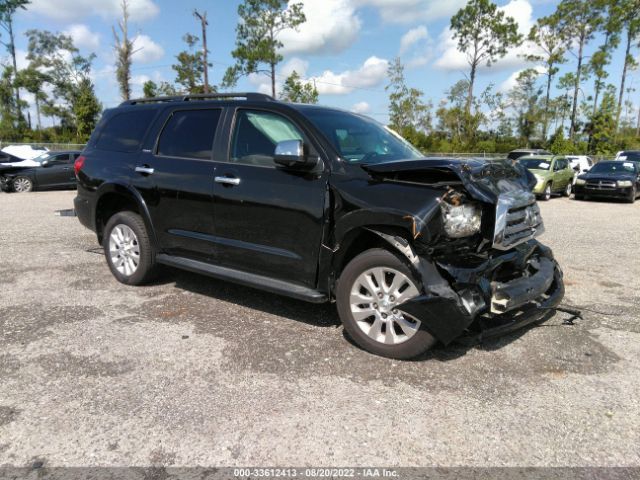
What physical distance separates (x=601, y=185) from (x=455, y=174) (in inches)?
600

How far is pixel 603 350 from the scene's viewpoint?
12.7ft

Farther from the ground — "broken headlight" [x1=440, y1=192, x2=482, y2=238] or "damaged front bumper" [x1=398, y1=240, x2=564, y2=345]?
"broken headlight" [x1=440, y1=192, x2=482, y2=238]

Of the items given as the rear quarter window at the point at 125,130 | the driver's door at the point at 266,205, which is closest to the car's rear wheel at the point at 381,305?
the driver's door at the point at 266,205

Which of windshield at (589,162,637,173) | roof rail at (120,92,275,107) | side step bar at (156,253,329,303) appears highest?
roof rail at (120,92,275,107)

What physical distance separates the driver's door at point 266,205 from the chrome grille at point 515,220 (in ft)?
4.29

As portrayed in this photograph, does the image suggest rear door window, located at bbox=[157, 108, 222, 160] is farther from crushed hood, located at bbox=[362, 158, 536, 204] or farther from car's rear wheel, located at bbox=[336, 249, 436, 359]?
car's rear wheel, located at bbox=[336, 249, 436, 359]

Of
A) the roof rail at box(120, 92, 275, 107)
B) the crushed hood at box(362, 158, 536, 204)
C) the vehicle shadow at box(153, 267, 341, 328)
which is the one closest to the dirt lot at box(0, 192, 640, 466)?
the vehicle shadow at box(153, 267, 341, 328)

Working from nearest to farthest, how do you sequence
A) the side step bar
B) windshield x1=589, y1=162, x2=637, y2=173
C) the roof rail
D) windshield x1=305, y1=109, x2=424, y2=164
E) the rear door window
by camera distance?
the side step bar → windshield x1=305, y1=109, x2=424, y2=164 → the roof rail → the rear door window → windshield x1=589, y1=162, x2=637, y2=173

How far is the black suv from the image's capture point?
3.43m

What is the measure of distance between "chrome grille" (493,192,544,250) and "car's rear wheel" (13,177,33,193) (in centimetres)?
1738

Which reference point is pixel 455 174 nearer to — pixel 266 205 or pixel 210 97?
pixel 266 205

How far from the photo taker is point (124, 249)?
5.42 m

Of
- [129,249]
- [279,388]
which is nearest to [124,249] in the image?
[129,249]

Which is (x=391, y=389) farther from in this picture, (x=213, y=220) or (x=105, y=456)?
(x=213, y=220)
